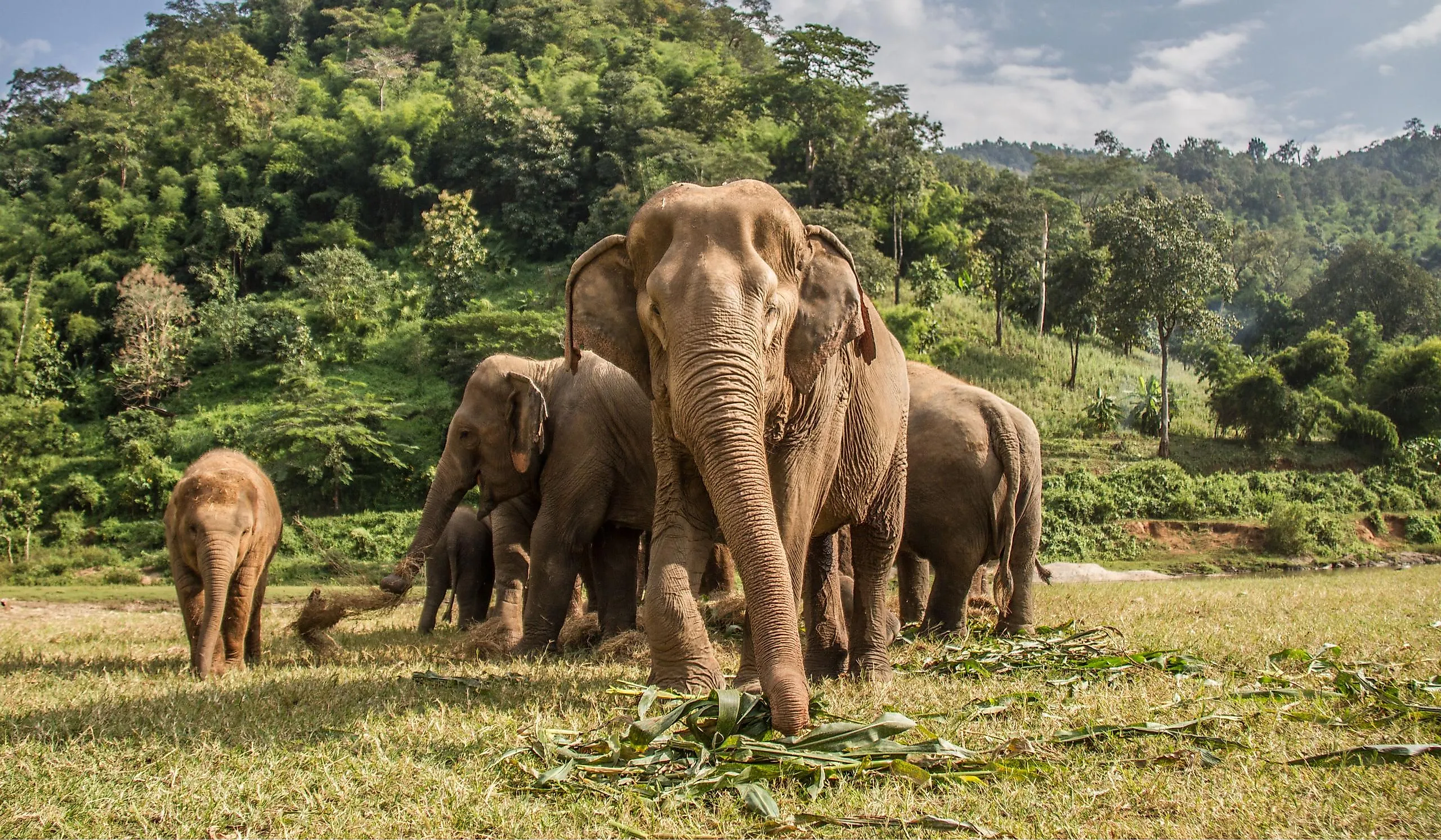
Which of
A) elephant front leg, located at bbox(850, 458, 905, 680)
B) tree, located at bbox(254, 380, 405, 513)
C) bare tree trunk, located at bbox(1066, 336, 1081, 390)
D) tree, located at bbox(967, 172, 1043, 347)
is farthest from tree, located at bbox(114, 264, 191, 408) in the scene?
elephant front leg, located at bbox(850, 458, 905, 680)

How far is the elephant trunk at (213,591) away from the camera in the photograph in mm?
8023

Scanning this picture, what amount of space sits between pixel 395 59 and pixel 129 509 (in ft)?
225

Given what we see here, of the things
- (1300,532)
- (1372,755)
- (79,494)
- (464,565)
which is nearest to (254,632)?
(464,565)

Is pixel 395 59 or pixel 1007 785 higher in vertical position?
pixel 395 59

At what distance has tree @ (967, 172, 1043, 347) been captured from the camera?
5681 centimetres

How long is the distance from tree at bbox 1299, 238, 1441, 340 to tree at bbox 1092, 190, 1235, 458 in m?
23.4

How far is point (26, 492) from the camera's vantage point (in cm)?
3734

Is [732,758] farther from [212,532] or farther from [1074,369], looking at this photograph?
[1074,369]

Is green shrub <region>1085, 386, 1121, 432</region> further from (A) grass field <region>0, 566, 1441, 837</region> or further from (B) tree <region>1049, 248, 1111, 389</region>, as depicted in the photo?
(A) grass field <region>0, 566, 1441, 837</region>

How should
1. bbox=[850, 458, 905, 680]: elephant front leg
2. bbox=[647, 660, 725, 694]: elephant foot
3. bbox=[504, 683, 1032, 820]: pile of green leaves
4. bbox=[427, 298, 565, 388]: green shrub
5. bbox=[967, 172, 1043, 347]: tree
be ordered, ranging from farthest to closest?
bbox=[967, 172, 1043, 347]: tree
bbox=[427, 298, 565, 388]: green shrub
bbox=[850, 458, 905, 680]: elephant front leg
bbox=[647, 660, 725, 694]: elephant foot
bbox=[504, 683, 1032, 820]: pile of green leaves

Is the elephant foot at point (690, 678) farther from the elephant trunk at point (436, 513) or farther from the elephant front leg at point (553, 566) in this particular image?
the elephant trunk at point (436, 513)

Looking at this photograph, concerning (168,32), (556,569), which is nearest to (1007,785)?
(556,569)

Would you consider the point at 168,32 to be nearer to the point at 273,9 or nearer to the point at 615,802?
the point at 273,9

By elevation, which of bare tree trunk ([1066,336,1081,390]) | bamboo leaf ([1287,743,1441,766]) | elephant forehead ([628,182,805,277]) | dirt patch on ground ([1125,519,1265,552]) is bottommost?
dirt patch on ground ([1125,519,1265,552])
